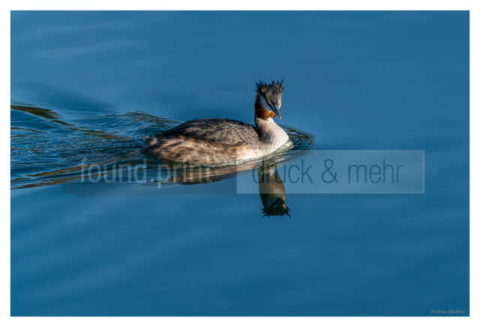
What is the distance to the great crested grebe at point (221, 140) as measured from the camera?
1136cm

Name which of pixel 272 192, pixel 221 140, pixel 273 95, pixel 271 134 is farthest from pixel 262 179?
pixel 273 95

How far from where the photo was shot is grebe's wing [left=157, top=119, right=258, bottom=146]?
11.4 metres

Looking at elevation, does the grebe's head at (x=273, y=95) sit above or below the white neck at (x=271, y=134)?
above

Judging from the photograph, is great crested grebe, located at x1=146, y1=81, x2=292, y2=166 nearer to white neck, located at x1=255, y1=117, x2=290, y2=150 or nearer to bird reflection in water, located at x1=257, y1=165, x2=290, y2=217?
white neck, located at x1=255, y1=117, x2=290, y2=150

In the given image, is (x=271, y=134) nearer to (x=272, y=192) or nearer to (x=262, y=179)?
(x=262, y=179)

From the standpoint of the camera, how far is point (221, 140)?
1138 centimetres

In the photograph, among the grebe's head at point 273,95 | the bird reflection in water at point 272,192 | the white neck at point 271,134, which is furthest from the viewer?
the white neck at point 271,134

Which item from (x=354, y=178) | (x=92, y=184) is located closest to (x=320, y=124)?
(x=354, y=178)

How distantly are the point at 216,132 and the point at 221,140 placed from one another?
0.14 meters

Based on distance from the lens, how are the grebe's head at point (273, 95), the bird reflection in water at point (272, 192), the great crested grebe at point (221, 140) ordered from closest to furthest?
the bird reflection in water at point (272, 192) → the great crested grebe at point (221, 140) → the grebe's head at point (273, 95)

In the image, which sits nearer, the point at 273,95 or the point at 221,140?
the point at 221,140

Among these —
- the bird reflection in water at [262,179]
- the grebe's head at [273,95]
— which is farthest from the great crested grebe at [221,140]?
the bird reflection in water at [262,179]

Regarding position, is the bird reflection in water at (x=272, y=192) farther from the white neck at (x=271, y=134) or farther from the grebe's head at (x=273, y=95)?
the grebe's head at (x=273, y=95)

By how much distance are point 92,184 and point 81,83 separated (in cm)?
302
